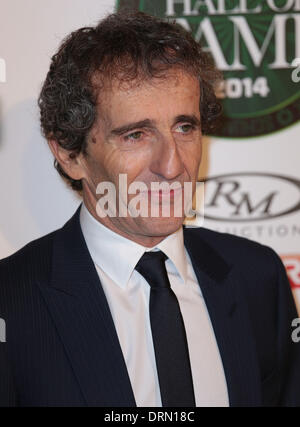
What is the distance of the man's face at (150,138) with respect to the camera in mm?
1238

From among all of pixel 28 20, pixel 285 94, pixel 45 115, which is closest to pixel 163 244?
pixel 45 115

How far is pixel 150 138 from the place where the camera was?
126 cm

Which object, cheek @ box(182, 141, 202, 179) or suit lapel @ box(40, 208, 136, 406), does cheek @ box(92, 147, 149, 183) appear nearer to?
cheek @ box(182, 141, 202, 179)

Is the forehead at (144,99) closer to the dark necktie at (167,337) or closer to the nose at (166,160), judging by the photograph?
the nose at (166,160)

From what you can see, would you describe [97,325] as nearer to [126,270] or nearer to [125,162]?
[126,270]

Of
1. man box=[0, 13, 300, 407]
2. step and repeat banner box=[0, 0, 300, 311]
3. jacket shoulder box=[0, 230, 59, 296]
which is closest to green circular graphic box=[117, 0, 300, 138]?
step and repeat banner box=[0, 0, 300, 311]

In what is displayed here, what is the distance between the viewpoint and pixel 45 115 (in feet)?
4.78

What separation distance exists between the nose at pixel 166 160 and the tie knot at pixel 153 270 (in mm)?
198

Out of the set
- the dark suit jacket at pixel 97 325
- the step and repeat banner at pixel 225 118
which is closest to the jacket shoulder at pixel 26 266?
the dark suit jacket at pixel 97 325

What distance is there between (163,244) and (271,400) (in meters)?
0.49

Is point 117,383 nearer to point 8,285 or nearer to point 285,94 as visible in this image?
point 8,285

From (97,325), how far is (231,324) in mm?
326

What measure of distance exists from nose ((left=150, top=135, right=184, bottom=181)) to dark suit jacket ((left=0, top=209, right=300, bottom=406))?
26 centimetres

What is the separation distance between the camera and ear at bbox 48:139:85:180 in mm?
1400
